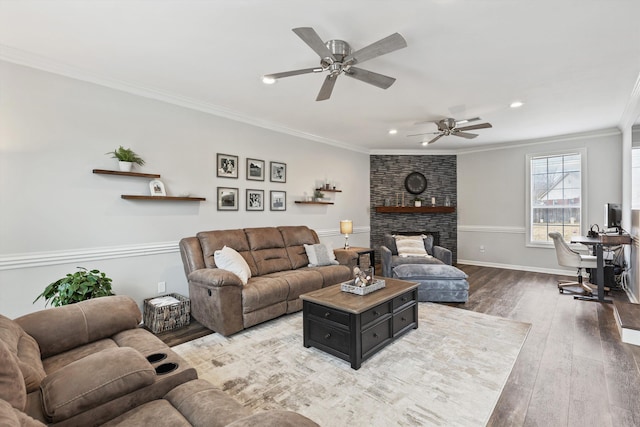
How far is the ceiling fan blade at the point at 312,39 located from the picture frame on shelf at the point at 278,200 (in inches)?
112

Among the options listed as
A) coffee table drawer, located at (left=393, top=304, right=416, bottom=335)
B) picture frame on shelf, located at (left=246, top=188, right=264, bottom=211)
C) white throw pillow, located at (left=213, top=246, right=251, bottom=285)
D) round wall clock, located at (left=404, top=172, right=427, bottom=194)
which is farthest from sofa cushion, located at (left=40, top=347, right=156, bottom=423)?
round wall clock, located at (left=404, top=172, right=427, bottom=194)

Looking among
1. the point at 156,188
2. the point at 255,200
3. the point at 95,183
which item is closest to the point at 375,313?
the point at 255,200

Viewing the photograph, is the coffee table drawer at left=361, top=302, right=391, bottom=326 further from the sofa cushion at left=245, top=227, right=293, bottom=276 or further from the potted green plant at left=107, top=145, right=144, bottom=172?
the potted green plant at left=107, top=145, right=144, bottom=172

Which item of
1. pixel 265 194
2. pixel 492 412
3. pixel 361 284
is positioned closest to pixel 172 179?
pixel 265 194

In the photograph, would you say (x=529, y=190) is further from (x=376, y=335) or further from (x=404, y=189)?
(x=376, y=335)

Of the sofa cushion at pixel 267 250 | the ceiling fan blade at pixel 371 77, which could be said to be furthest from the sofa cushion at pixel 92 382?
the sofa cushion at pixel 267 250

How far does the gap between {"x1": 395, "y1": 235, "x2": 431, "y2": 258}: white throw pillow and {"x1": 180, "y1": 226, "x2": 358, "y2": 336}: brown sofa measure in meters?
1.29

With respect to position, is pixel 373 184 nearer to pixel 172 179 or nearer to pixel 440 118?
pixel 440 118

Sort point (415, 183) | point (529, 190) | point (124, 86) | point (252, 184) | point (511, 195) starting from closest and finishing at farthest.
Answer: point (124, 86) < point (252, 184) < point (529, 190) < point (511, 195) < point (415, 183)

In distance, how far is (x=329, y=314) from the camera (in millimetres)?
2607

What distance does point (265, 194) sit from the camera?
4777mm

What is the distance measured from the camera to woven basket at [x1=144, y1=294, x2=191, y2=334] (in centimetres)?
315

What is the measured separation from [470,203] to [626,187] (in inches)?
104

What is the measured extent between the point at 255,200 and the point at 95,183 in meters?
2.03
